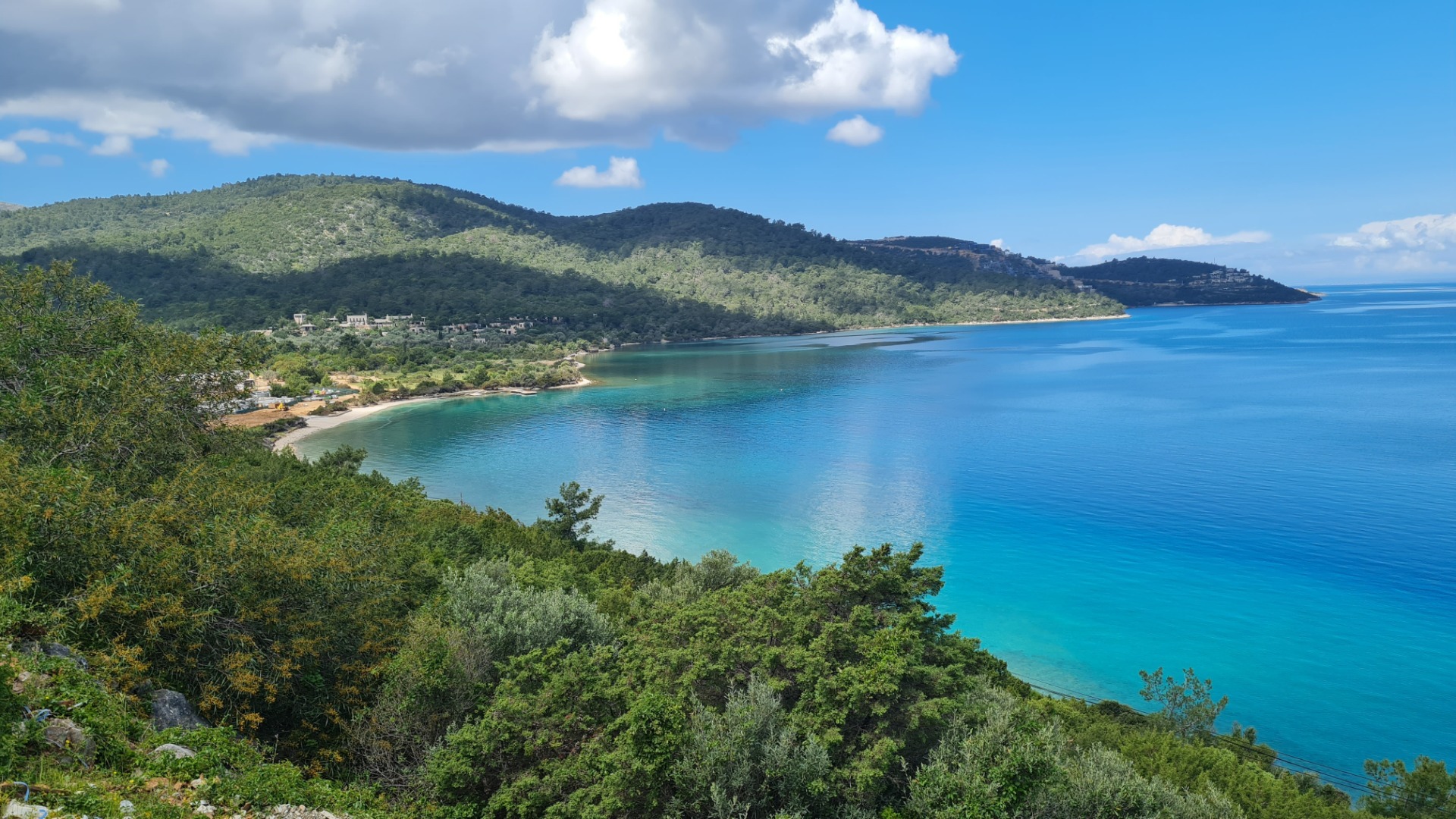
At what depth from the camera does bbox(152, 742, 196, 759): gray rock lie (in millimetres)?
7527

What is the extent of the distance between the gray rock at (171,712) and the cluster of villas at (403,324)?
11125cm

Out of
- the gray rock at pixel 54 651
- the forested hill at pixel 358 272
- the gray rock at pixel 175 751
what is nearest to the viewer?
the gray rock at pixel 175 751

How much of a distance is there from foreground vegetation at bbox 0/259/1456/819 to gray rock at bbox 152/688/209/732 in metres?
0.20

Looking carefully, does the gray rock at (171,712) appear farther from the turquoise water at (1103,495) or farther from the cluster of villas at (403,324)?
the cluster of villas at (403,324)

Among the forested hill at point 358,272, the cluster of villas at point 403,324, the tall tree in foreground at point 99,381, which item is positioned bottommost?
the tall tree in foreground at point 99,381

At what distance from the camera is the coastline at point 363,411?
2251 inches

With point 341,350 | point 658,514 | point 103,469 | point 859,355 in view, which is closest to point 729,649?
point 103,469

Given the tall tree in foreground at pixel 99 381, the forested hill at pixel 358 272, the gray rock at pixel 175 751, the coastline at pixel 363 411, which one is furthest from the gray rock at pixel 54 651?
the forested hill at pixel 358 272

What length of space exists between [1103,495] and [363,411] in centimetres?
6340

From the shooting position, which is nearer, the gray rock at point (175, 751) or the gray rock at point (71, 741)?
the gray rock at point (71, 741)

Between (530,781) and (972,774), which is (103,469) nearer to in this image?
(530,781)

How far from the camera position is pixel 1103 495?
39.2m

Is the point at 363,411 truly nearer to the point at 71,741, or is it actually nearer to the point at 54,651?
the point at 54,651

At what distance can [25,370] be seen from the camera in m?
15.6
